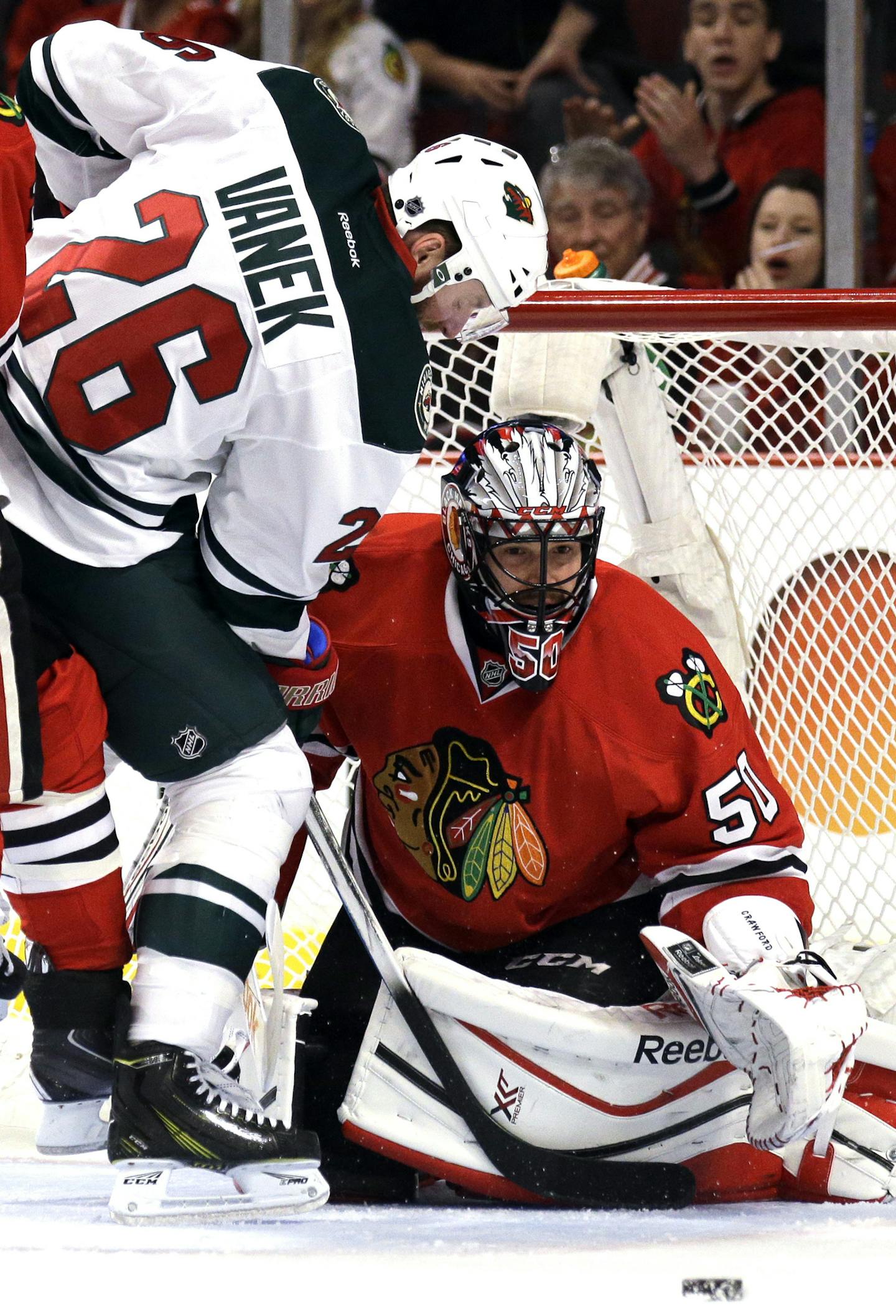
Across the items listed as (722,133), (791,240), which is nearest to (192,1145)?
(791,240)

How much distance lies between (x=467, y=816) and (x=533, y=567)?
14.2 inches

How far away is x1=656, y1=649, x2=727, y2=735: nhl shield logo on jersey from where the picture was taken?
86.2 inches

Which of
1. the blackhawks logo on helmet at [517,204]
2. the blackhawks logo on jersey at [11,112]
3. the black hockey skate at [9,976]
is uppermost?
the blackhawks logo on jersey at [11,112]

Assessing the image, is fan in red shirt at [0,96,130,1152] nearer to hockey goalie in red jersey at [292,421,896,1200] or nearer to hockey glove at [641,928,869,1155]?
hockey goalie in red jersey at [292,421,896,1200]

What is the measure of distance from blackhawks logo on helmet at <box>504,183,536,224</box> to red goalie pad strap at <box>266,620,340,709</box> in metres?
0.56

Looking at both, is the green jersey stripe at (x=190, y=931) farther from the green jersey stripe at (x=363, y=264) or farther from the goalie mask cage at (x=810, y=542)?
the goalie mask cage at (x=810, y=542)

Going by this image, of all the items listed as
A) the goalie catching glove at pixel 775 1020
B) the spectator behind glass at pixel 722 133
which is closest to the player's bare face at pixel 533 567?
the goalie catching glove at pixel 775 1020

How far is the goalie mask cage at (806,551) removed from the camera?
2980 millimetres

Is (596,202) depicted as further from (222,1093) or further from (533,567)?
(222,1093)

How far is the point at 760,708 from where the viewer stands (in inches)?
122

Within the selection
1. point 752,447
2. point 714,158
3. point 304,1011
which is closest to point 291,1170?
point 304,1011

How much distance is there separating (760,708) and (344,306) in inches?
60.9

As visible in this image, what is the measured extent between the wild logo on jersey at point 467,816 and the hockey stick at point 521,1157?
0.22 metres

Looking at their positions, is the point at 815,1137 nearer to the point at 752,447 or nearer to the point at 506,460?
the point at 506,460
